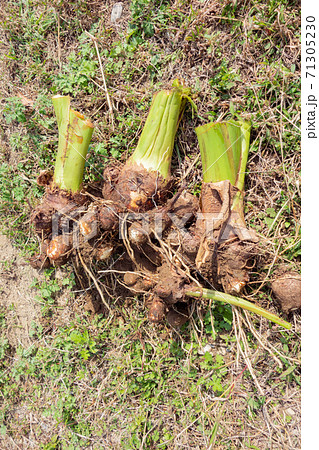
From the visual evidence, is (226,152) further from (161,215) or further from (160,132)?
(161,215)

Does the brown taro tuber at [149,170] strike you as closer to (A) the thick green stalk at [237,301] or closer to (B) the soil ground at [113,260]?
(B) the soil ground at [113,260]

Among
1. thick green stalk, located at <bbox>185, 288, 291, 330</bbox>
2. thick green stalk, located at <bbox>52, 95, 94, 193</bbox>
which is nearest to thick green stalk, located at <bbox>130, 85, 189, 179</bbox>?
thick green stalk, located at <bbox>52, 95, 94, 193</bbox>

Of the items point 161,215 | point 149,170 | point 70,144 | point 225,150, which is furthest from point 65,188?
point 225,150

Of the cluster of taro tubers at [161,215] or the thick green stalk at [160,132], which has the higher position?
the thick green stalk at [160,132]

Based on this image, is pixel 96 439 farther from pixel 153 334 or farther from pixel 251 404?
pixel 251 404

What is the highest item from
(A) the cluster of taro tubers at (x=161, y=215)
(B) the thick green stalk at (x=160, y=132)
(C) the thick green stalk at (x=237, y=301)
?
(B) the thick green stalk at (x=160, y=132)

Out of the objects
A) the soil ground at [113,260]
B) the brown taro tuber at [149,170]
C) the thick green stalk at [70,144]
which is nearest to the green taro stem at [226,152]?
the soil ground at [113,260]

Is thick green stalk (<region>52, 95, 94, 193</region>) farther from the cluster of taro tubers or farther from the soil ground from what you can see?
the soil ground
